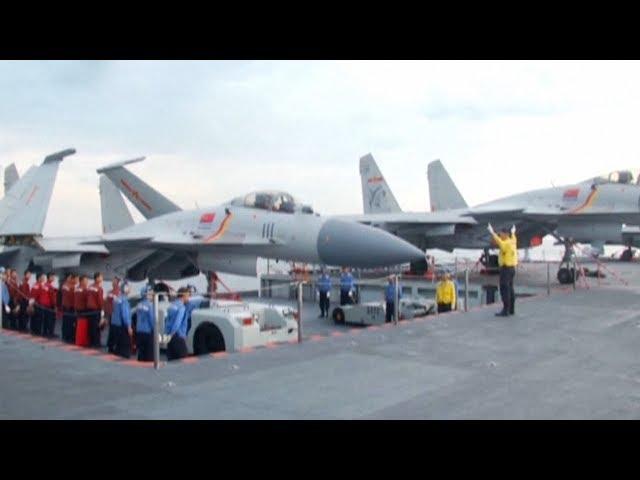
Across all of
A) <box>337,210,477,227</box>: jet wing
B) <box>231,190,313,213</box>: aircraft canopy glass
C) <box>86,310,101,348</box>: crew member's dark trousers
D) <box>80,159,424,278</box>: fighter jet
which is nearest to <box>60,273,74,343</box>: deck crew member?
<box>86,310,101,348</box>: crew member's dark trousers

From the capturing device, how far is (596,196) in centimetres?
1789

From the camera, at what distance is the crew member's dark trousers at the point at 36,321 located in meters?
12.3

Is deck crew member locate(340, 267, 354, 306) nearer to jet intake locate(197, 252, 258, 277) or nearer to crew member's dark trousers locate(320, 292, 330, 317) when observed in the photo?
crew member's dark trousers locate(320, 292, 330, 317)

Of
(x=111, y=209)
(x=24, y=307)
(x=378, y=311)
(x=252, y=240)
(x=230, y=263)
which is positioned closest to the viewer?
(x=24, y=307)

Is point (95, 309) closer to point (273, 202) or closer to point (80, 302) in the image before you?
point (80, 302)

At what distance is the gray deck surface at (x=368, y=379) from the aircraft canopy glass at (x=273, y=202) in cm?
456

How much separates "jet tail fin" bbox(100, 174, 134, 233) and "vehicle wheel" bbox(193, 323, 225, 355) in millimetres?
14651

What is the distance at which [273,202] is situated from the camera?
13383 millimetres

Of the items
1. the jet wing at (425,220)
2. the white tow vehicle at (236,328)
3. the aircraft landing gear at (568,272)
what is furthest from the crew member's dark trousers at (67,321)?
the aircraft landing gear at (568,272)

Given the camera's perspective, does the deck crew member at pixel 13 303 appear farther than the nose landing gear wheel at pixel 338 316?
No

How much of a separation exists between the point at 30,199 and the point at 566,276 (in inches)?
595

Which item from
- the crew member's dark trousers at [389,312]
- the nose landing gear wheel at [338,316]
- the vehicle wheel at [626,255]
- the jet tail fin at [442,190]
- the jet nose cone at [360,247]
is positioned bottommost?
the nose landing gear wheel at [338,316]

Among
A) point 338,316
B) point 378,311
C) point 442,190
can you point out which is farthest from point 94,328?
point 442,190

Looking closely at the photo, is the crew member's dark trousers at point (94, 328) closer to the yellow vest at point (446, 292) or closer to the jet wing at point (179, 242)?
the jet wing at point (179, 242)
